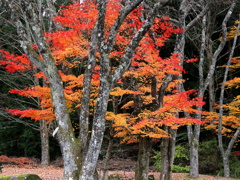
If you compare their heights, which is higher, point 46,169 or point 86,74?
point 86,74

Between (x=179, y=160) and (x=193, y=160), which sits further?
(x=179, y=160)

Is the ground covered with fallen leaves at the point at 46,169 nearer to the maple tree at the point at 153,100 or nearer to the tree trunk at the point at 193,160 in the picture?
the tree trunk at the point at 193,160

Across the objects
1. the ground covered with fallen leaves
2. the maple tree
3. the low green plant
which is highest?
the maple tree

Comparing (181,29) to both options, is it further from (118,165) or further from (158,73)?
(118,165)

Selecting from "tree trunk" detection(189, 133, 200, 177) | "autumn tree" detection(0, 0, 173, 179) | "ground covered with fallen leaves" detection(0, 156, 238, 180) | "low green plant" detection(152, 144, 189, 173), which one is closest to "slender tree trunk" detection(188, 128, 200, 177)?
"tree trunk" detection(189, 133, 200, 177)


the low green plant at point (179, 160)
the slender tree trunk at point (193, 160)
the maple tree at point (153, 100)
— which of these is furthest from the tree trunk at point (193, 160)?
the maple tree at point (153, 100)

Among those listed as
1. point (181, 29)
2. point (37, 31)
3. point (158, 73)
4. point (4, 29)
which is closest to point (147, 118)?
point (158, 73)

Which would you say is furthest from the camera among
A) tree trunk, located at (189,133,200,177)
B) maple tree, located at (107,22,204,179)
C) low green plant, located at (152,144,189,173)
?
low green plant, located at (152,144,189,173)

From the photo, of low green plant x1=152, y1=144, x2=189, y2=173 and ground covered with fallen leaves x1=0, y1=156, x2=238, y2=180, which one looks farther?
low green plant x1=152, y1=144, x2=189, y2=173

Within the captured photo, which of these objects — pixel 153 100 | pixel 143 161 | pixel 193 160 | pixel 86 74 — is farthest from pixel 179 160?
pixel 86 74

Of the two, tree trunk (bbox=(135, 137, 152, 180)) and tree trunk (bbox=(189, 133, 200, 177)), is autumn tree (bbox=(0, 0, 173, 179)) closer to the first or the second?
tree trunk (bbox=(135, 137, 152, 180))

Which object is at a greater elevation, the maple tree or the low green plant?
the maple tree

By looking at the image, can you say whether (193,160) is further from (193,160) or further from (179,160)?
(179,160)

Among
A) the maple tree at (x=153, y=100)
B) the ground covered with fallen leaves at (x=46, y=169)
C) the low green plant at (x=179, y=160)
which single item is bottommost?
the ground covered with fallen leaves at (x=46, y=169)
